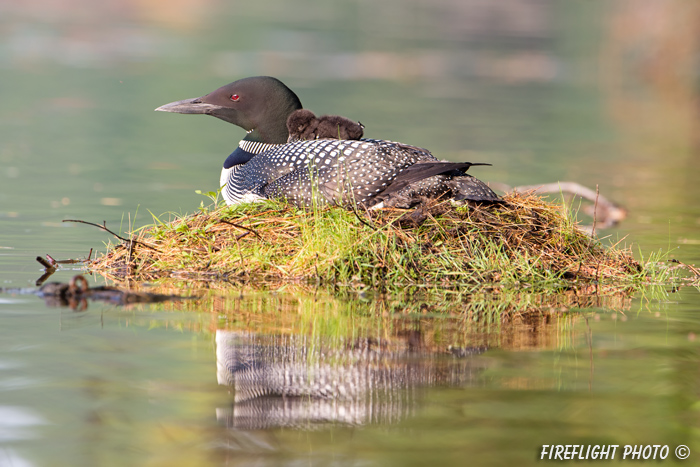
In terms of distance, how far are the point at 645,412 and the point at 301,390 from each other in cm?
127

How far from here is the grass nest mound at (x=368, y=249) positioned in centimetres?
593

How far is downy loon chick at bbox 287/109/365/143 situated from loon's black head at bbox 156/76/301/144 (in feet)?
0.53

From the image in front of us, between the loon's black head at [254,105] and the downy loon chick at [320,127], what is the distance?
0.16 m

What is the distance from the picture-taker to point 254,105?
A: 7.04 metres

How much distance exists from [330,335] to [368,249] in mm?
1139

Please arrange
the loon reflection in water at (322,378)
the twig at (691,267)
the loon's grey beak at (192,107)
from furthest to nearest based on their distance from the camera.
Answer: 1. the loon's grey beak at (192,107)
2. the twig at (691,267)
3. the loon reflection in water at (322,378)

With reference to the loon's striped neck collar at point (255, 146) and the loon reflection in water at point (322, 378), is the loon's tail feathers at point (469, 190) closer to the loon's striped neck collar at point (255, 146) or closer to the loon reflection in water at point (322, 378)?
the loon's striped neck collar at point (255, 146)

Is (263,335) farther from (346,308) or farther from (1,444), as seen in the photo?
(1,444)

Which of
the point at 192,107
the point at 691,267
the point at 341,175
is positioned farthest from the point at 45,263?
the point at 691,267

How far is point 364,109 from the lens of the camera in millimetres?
18750

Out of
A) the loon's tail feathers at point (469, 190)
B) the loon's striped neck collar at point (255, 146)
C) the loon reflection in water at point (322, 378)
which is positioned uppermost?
the loon's striped neck collar at point (255, 146)

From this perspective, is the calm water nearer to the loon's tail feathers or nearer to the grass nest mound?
the grass nest mound

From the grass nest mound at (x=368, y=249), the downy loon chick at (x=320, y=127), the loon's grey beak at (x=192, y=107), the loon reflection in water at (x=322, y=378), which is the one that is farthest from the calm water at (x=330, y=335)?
the downy loon chick at (x=320, y=127)

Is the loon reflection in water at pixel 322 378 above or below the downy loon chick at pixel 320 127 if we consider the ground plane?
below
